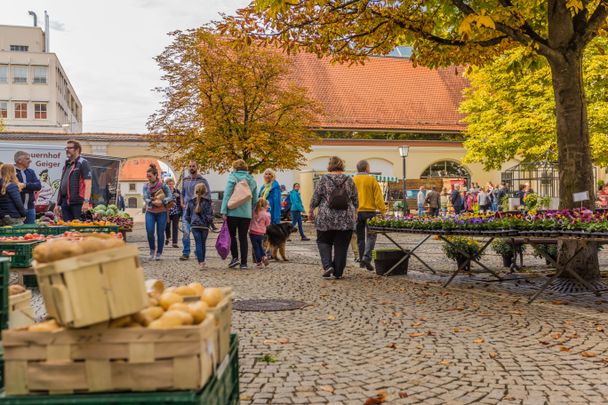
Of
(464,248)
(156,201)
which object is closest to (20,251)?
(156,201)

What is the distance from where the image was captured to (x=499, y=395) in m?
4.50

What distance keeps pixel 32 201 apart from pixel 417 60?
25.3 feet

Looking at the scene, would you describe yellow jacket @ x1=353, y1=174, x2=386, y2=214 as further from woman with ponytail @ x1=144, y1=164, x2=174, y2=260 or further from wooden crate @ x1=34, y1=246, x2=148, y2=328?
wooden crate @ x1=34, y1=246, x2=148, y2=328

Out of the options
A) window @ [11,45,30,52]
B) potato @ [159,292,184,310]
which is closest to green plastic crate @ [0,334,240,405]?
potato @ [159,292,184,310]

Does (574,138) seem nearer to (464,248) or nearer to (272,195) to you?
(464,248)

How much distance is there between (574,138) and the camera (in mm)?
9555

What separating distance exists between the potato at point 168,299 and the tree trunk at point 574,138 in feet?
25.3

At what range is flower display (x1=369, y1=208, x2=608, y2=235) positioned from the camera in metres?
7.95

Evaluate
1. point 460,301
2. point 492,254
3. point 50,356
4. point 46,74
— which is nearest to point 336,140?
point 492,254

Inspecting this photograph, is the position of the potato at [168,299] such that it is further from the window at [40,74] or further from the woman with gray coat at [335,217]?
the window at [40,74]

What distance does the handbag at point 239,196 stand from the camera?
1167 cm

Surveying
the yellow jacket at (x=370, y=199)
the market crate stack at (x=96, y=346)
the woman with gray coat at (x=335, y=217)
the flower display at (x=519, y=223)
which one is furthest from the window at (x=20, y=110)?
the market crate stack at (x=96, y=346)

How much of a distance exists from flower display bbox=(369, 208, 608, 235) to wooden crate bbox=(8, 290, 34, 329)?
236 inches

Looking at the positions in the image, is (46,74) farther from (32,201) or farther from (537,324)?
(537,324)
